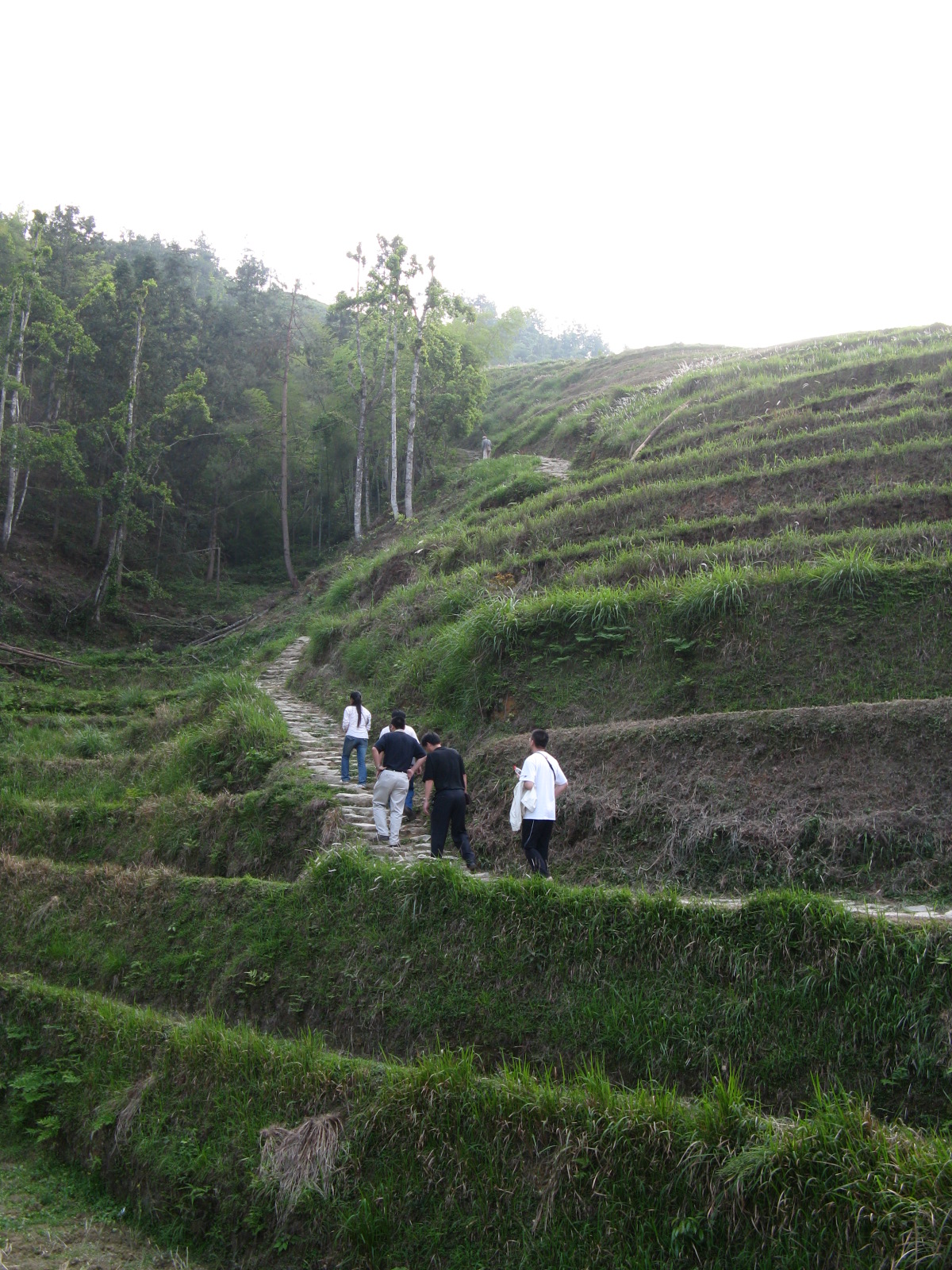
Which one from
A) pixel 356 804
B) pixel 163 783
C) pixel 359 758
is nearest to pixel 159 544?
pixel 163 783

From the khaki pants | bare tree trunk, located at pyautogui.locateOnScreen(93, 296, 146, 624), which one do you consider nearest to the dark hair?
the khaki pants

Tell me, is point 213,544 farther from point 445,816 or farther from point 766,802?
point 766,802

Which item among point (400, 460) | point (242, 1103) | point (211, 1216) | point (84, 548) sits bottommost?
point (211, 1216)

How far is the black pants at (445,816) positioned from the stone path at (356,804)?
7.5 inches

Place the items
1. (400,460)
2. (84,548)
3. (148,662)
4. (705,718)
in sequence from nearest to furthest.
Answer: (705,718) → (148,662) → (84,548) → (400,460)

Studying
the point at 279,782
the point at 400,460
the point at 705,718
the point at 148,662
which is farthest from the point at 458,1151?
the point at 400,460

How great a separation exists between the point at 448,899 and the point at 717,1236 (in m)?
3.77

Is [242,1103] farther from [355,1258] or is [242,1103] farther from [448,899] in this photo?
[448,899]

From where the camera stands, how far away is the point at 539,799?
27.1 ft

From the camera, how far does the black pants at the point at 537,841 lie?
838 centimetres

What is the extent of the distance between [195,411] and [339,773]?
29042 millimetres

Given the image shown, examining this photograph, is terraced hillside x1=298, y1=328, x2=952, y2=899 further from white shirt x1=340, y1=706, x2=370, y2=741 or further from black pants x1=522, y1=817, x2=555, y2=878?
white shirt x1=340, y1=706, x2=370, y2=741

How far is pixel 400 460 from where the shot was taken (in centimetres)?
4241

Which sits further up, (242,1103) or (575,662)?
(575,662)
